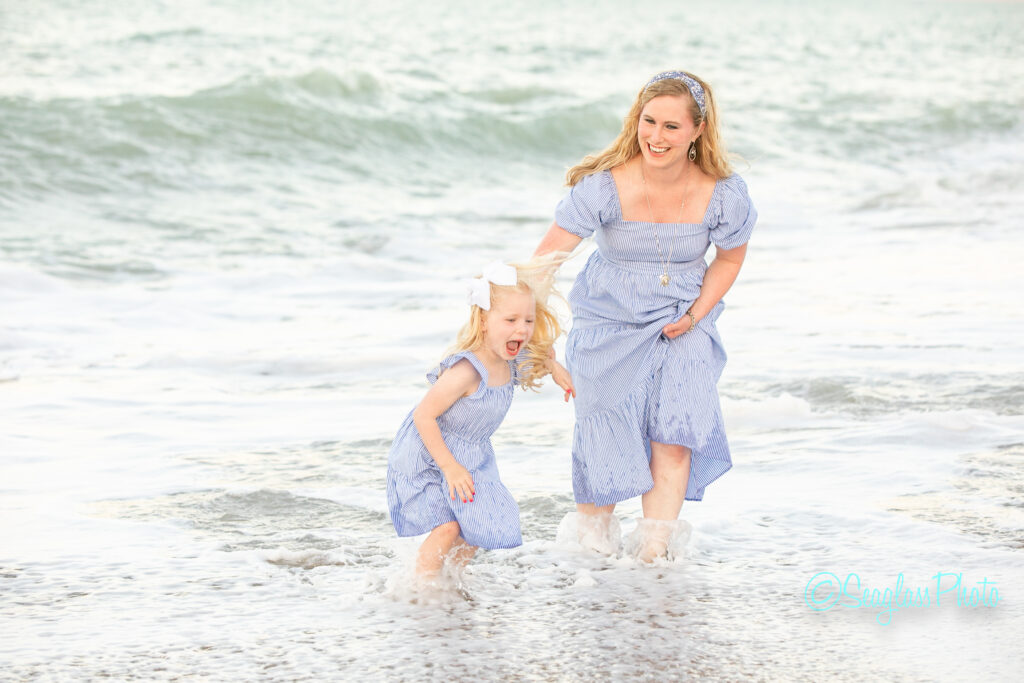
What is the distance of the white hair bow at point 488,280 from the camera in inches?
134

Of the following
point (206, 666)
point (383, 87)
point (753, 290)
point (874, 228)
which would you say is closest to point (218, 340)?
point (753, 290)

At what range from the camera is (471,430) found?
11.5 feet

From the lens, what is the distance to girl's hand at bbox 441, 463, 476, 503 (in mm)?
3391

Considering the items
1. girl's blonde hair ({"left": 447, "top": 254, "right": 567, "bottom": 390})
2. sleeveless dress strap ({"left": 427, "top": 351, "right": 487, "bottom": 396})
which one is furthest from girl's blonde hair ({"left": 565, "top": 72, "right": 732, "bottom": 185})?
sleeveless dress strap ({"left": 427, "top": 351, "right": 487, "bottom": 396})

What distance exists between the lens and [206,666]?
2994mm

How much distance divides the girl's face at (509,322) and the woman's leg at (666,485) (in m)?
0.68

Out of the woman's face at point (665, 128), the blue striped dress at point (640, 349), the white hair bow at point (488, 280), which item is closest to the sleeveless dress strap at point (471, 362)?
the white hair bow at point (488, 280)

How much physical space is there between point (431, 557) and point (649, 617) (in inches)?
24.9

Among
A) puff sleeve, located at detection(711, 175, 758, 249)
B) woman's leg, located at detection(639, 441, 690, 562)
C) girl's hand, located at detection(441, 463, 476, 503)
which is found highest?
puff sleeve, located at detection(711, 175, 758, 249)

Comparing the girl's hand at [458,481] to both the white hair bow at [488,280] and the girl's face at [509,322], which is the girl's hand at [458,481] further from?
the white hair bow at [488,280]

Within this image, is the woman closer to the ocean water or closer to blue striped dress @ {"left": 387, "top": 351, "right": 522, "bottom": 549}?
the ocean water

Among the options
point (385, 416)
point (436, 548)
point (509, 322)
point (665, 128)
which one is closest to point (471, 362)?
point (509, 322)

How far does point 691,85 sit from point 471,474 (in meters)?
1.33

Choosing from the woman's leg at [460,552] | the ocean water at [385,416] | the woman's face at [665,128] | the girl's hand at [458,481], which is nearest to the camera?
the ocean water at [385,416]
